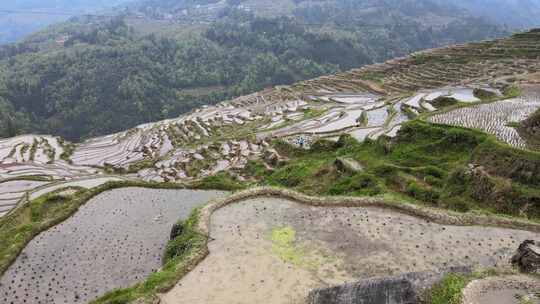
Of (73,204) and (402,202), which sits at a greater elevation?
(402,202)

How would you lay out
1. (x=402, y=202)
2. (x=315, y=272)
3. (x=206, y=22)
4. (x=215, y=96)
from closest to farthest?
1. (x=315, y=272)
2. (x=402, y=202)
3. (x=215, y=96)
4. (x=206, y=22)

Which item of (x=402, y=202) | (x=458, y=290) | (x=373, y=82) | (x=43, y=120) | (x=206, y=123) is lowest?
(x=43, y=120)

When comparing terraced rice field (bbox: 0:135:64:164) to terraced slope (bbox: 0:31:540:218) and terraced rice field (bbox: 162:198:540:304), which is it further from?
terraced rice field (bbox: 162:198:540:304)

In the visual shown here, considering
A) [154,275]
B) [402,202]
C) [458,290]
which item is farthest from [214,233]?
[458,290]

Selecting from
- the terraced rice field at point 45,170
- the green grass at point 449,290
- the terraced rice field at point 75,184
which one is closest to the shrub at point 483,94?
the green grass at point 449,290

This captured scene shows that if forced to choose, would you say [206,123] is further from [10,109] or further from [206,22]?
[206,22]

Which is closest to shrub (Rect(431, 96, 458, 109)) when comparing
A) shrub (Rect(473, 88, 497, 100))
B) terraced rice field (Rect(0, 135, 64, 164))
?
shrub (Rect(473, 88, 497, 100))

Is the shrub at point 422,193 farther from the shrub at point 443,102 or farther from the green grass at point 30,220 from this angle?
the shrub at point 443,102
